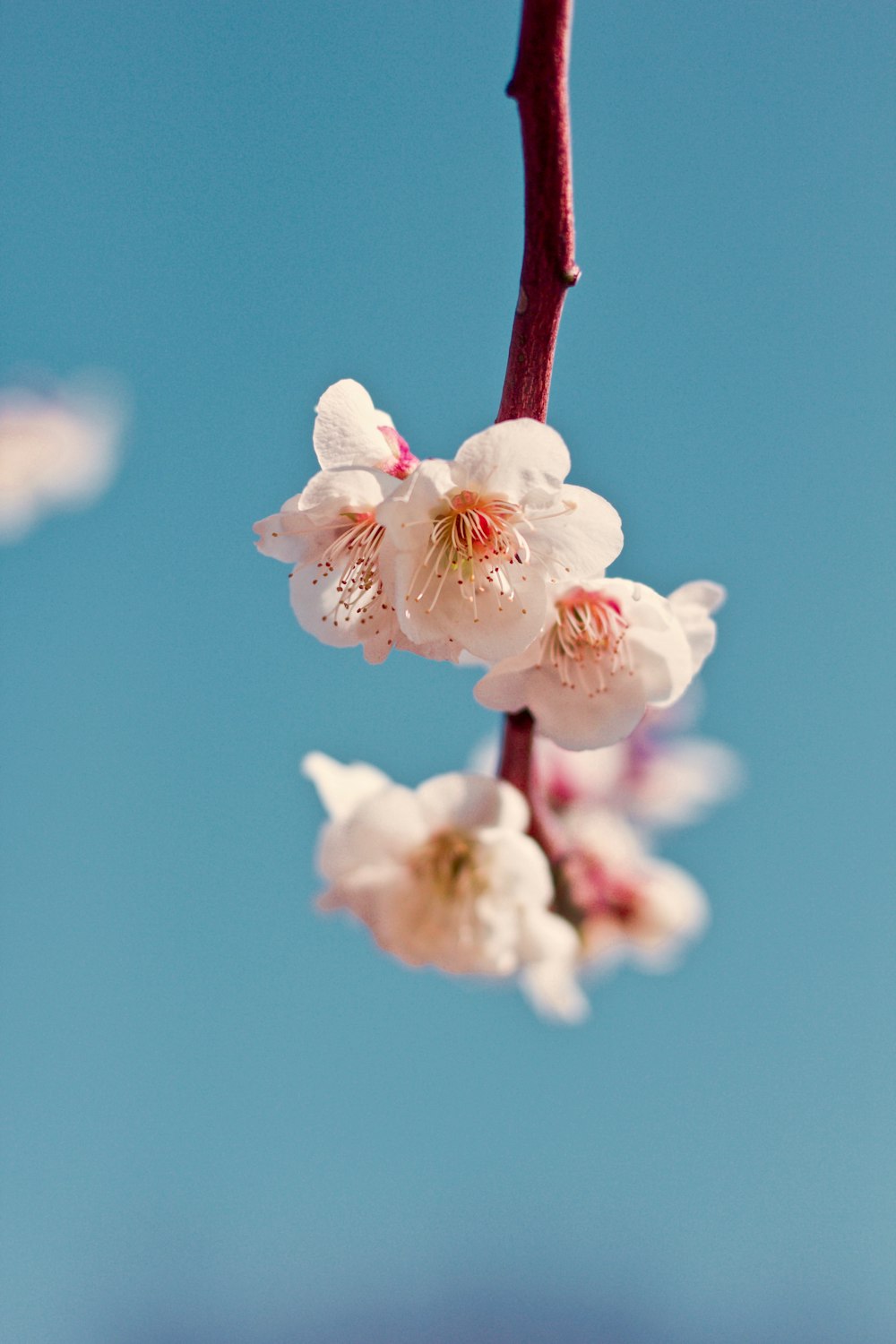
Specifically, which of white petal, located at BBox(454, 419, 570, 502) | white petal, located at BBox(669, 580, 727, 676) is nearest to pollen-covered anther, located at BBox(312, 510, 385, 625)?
white petal, located at BBox(454, 419, 570, 502)

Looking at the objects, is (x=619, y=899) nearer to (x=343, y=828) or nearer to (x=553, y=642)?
(x=343, y=828)

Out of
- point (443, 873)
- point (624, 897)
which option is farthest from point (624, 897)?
point (443, 873)

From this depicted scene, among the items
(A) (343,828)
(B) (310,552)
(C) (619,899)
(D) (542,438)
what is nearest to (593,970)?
(C) (619,899)

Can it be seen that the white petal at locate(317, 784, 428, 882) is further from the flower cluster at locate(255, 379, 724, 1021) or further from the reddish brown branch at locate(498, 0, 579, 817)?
the reddish brown branch at locate(498, 0, 579, 817)

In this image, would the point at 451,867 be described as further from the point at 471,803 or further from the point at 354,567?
the point at 354,567

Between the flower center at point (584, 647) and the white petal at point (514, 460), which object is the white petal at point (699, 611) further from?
the white petal at point (514, 460)

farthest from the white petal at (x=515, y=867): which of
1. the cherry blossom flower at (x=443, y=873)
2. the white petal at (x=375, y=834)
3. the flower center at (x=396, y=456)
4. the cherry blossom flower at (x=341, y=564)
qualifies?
the flower center at (x=396, y=456)

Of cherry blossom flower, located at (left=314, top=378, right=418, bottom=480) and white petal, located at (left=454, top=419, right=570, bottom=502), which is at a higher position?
cherry blossom flower, located at (left=314, top=378, right=418, bottom=480)
